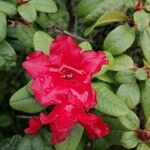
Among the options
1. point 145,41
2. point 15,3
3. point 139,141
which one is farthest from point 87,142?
point 15,3

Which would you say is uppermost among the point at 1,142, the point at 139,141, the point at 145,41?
the point at 145,41

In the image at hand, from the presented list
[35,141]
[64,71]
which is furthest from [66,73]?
[35,141]

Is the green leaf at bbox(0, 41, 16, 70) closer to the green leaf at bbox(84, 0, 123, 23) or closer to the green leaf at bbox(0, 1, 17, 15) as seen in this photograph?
the green leaf at bbox(0, 1, 17, 15)

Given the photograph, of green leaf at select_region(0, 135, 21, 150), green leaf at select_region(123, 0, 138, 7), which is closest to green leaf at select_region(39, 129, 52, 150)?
green leaf at select_region(0, 135, 21, 150)

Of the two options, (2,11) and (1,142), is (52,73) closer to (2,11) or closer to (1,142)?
(2,11)

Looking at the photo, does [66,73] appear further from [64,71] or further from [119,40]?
[119,40]

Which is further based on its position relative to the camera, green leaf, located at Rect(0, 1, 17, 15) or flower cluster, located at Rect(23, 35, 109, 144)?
green leaf, located at Rect(0, 1, 17, 15)
